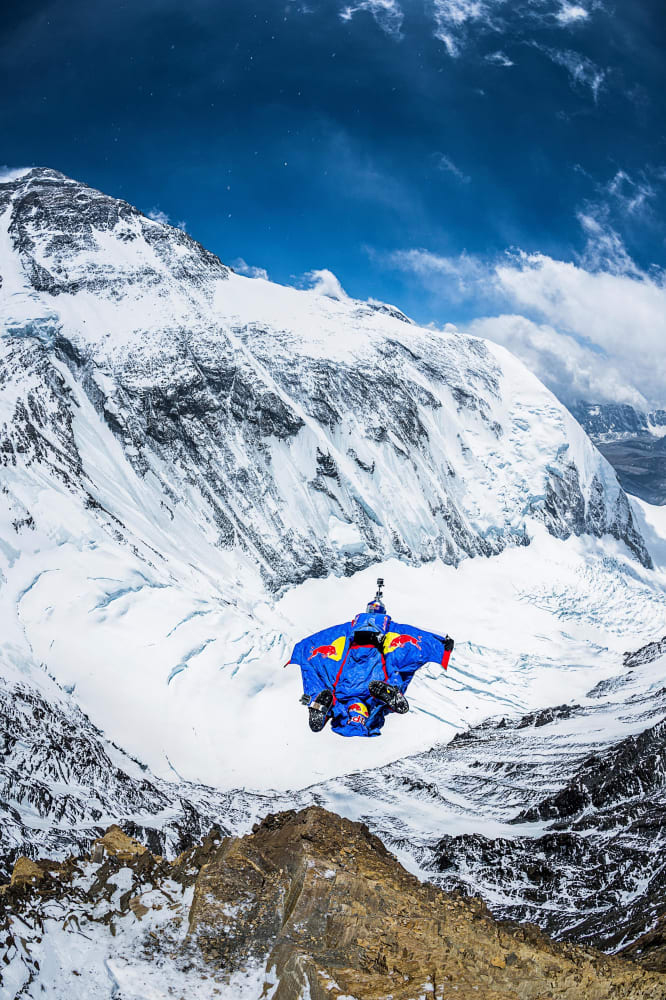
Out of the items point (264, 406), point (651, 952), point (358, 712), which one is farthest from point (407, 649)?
point (264, 406)

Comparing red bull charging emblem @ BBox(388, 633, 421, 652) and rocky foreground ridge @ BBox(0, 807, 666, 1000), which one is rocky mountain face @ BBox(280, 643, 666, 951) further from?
rocky foreground ridge @ BBox(0, 807, 666, 1000)

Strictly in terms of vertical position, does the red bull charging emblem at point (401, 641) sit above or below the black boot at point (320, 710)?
above

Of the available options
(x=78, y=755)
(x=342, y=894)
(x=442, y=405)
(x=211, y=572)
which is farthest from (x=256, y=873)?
(x=442, y=405)

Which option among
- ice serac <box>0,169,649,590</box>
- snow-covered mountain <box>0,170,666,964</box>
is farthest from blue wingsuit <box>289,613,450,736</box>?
ice serac <box>0,169,649,590</box>

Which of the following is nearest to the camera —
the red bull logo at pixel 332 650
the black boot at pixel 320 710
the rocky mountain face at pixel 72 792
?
the black boot at pixel 320 710

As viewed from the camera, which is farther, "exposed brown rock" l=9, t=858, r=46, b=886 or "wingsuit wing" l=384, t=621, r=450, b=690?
"wingsuit wing" l=384, t=621, r=450, b=690

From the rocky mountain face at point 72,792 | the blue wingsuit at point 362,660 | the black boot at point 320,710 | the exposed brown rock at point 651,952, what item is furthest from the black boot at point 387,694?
the rocky mountain face at point 72,792

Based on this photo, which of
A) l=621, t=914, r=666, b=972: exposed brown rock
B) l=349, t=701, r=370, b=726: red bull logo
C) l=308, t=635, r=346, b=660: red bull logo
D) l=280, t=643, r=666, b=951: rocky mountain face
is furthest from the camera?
l=280, t=643, r=666, b=951: rocky mountain face

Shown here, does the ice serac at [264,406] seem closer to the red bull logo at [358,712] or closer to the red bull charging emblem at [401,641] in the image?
the red bull charging emblem at [401,641]
